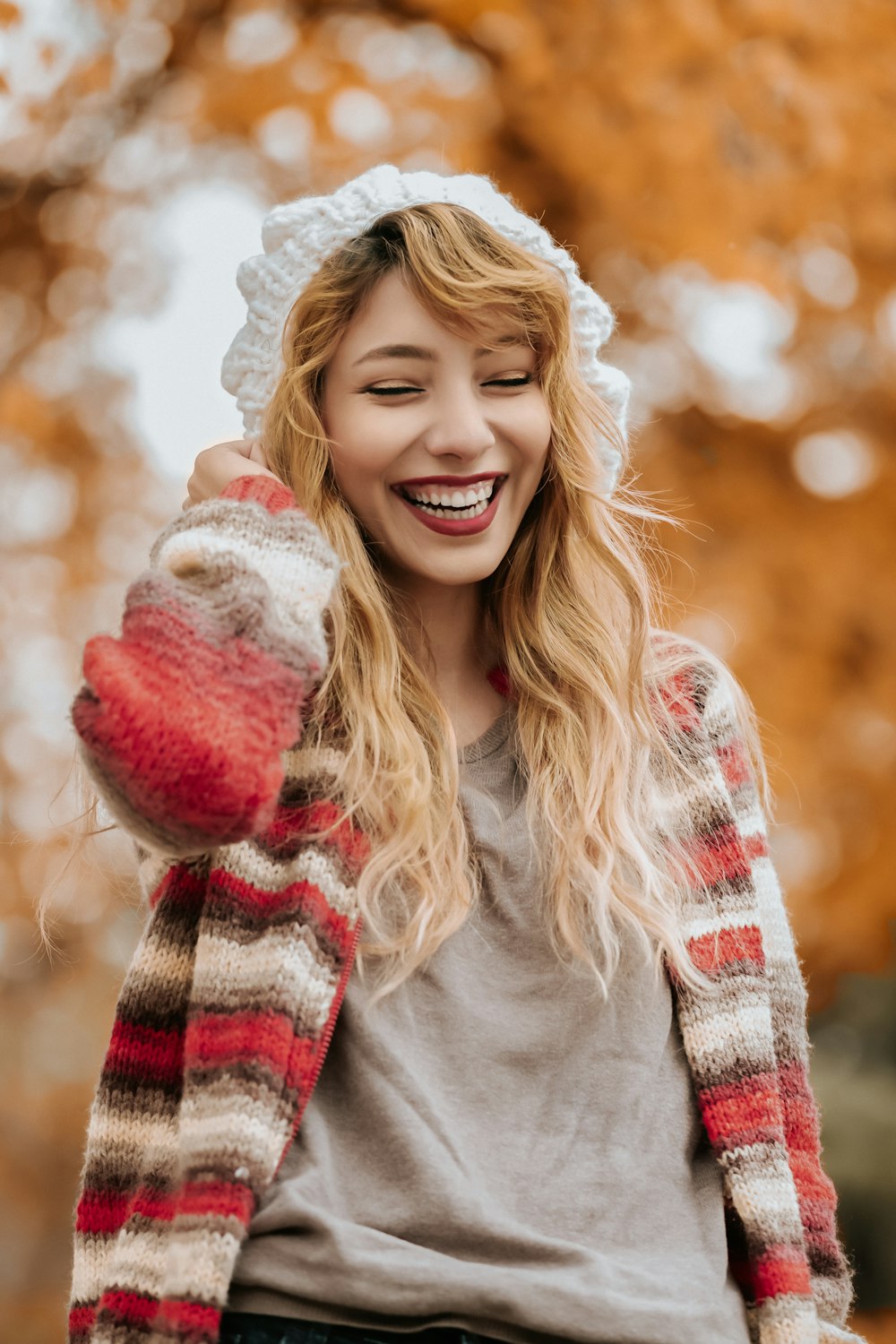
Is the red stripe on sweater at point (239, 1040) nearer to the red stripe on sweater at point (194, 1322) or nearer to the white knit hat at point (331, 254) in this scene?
the red stripe on sweater at point (194, 1322)

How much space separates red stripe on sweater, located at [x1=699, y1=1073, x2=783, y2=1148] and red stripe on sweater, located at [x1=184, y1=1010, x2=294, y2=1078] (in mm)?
485

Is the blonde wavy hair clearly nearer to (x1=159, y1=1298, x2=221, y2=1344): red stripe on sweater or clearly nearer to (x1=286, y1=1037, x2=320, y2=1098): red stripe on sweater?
(x1=286, y1=1037, x2=320, y2=1098): red stripe on sweater

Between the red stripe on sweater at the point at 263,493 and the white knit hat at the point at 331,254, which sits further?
the white knit hat at the point at 331,254

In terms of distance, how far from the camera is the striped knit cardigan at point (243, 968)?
1.62 m

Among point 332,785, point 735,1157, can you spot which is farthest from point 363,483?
point 735,1157

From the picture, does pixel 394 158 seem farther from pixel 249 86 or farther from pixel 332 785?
pixel 332 785

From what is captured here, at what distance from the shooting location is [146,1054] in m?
1.85

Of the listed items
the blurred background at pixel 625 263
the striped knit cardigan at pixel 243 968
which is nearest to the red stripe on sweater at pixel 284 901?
the striped knit cardigan at pixel 243 968

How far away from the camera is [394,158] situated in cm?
354

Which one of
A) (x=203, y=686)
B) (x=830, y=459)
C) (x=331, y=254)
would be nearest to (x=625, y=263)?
(x=830, y=459)

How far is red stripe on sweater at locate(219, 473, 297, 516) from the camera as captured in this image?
192cm

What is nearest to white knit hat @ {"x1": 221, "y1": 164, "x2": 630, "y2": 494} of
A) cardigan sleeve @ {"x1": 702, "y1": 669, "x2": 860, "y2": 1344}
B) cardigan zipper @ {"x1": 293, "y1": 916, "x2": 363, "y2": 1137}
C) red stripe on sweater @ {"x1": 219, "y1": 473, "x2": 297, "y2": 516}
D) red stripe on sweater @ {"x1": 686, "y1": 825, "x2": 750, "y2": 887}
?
red stripe on sweater @ {"x1": 219, "y1": 473, "x2": 297, "y2": 516}

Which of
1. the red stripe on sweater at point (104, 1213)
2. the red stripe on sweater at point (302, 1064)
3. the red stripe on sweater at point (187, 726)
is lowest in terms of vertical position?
the red stripe on sweater at point (104, 1213)

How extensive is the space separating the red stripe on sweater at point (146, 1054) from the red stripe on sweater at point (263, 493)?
62 centimetres
